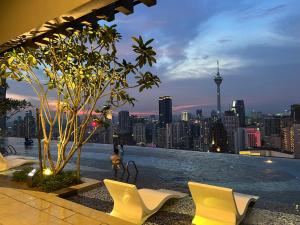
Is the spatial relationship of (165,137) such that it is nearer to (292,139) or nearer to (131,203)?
(292,139)

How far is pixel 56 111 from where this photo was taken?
7.89 m

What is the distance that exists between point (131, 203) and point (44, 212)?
1518 mm

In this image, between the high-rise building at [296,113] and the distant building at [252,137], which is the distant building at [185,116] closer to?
the distant building at [252,137]

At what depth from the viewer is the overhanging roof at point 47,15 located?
412cm

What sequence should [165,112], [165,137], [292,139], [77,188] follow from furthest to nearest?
[165,112] → [165,137] → [292,139] → [77,188]

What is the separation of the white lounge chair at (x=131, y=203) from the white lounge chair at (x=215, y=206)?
800 millimetres

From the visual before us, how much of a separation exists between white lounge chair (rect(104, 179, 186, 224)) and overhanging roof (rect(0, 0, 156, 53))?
2.74 metres

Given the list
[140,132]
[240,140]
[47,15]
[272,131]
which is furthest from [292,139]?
[47,15]

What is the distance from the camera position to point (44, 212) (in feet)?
17.4

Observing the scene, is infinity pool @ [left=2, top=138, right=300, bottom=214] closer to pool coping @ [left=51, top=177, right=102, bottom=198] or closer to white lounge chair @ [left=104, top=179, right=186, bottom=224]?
pool coping @ [left=51, top=177, right=102, bottom=198]

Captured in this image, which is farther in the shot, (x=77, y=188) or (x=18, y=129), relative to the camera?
(x=18, y=129)

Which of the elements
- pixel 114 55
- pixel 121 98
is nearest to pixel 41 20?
pixel 114 55

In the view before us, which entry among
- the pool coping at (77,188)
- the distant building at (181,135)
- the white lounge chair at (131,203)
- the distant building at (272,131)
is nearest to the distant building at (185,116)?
the distant building at (181,135)

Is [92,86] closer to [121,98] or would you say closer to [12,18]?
[121,98]
